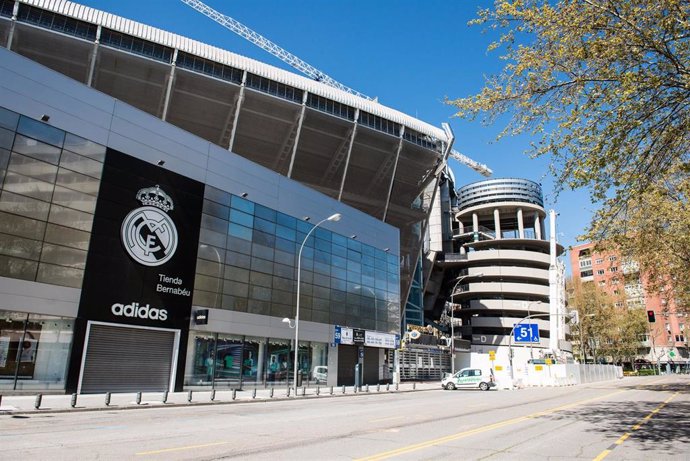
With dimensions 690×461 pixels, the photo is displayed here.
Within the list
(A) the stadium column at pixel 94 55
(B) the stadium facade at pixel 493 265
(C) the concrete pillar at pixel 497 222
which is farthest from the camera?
(C) the concrete pillar at pixel 497 222

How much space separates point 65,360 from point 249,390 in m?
11.6

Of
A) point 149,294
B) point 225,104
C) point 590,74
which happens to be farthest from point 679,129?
point 225,104

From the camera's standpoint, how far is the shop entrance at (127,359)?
22.9 meters

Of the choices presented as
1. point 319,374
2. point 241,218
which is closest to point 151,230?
point 241,218

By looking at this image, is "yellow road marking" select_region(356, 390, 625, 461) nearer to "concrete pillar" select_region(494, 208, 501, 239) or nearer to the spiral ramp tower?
the spiral ramp tower

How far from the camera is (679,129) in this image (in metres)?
12.2

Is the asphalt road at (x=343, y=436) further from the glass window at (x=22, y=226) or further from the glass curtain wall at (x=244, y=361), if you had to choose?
the glass curtain wall at (x=244, y=361)

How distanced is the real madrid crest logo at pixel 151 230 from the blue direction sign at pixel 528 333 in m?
35.0

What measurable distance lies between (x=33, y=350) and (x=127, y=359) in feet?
15.5

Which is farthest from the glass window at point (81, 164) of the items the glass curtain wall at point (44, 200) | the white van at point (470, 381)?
the white van at point (470, 381)

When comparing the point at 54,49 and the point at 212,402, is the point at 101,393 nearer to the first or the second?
the point at 212,402

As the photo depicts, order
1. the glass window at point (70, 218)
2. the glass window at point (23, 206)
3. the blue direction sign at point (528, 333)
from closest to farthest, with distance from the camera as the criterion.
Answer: the glass window at point (23, 206)
the glass window at point (70, 218)
the blue direction sign at point (528, 333)

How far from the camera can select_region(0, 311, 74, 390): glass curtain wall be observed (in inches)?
784

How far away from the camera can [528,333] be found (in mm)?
46406
